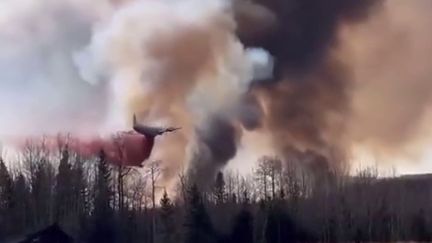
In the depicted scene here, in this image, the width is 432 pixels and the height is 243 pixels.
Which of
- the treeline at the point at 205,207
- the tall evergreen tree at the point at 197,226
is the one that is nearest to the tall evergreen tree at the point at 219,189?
the treeline at the point at 205,207

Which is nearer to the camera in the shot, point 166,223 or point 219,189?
point 166,223

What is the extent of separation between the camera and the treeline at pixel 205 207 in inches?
3012

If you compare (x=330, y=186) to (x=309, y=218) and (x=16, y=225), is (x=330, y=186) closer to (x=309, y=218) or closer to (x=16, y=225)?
(x=309, y=218)

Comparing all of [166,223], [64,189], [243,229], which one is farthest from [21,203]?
[243,229]

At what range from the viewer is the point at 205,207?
8050cm

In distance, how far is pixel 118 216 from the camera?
83.0 meters

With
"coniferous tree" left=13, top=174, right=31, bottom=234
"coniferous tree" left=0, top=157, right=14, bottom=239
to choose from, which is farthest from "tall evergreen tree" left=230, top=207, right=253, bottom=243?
"coniferous tree" left=0, top=157, right=14, bottom=239

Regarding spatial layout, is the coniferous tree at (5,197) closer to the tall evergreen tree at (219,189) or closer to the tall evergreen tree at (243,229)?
the tall evergreen tree at (243,229)

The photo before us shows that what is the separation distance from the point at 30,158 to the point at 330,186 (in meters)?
33.9

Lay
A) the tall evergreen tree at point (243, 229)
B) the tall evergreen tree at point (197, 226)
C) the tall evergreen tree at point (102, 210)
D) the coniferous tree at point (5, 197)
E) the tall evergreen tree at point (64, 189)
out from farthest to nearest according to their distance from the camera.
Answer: the tall evergreen tree at point (64, 189)
the coniferous tree at point (5, 197)
the tall evergreen tree at point (243, 229)
the tall evergreen tree at point (197, 226)
the tall evergreen tree at point (102, 210)

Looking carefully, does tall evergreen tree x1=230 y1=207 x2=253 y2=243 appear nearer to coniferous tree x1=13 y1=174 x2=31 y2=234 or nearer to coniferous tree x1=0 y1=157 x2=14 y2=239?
coniferous tree x1=13 y1=174 x2=31 y2=234

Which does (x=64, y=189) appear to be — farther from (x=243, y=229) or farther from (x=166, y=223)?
(x=243, y=229)

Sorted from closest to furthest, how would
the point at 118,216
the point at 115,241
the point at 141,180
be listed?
1. the point at 115,241
2. the point at 118,216
3. the point at 141,180

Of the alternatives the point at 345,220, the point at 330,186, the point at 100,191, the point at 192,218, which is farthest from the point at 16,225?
the point at 330,186
